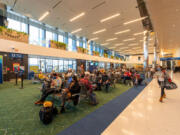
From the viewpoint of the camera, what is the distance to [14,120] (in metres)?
2.24

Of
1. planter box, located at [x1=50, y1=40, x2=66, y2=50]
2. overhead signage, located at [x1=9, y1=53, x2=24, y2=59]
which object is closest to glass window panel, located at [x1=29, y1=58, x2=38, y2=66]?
overhead signage, located at [x1=9, y1=53, x2=24, y2=59]

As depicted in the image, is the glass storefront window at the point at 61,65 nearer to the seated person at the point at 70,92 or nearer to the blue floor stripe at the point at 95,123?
the seated person at the point at 70,92

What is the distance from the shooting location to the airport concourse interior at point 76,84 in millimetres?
2092

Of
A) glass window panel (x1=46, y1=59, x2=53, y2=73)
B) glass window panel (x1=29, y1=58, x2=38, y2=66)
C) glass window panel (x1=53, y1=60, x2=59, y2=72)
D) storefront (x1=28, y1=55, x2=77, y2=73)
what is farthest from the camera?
glass window panel (x1=53, y1=60, x2=59, y2=72)

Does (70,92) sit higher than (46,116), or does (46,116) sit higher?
(70,92)

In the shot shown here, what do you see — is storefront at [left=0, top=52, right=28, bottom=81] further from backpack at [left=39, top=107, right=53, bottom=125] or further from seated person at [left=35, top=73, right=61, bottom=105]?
backpack at [left=39, top=107, right=53, bottom=125]

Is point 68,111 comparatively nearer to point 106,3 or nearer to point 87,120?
point 87,120

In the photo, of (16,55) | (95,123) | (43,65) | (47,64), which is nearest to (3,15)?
(16,55)

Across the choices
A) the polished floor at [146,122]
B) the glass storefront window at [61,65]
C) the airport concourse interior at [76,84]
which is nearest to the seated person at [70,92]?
the airport concourse interior at [76,84]

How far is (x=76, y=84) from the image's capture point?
288 centimetres

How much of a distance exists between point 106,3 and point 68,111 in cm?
686

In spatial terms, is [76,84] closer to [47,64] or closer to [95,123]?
[95,123]

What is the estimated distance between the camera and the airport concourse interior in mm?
2092

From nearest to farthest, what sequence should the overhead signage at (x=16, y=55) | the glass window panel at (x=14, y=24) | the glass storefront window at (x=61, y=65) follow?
the overhead signage at (x=16, y=55)
the glass window panel at (x=14, y=24)
the glass storefront window at (x=61, y=65)
